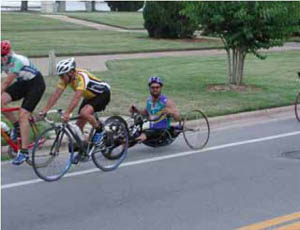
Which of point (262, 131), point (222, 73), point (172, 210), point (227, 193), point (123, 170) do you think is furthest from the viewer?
point (222, 73)

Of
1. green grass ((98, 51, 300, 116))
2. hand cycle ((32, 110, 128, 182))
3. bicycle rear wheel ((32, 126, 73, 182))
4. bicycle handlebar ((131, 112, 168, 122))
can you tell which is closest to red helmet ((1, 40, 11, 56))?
hand cycle ((32, 110, 128, 182))

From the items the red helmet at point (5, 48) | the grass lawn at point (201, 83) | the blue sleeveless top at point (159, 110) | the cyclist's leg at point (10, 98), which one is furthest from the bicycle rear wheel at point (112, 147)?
the grass lawn at point (201, 83)

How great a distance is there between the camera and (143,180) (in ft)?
27.0

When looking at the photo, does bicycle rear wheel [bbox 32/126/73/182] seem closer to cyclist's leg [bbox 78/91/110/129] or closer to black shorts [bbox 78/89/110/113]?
cyclist's leg [bbox 78/91/110/129]

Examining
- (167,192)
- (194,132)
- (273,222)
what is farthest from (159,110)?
(273,222)

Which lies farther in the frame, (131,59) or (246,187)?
(131,59)

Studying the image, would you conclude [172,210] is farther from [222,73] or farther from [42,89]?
[222,73]

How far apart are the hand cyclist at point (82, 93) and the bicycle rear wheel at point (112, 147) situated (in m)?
0.13

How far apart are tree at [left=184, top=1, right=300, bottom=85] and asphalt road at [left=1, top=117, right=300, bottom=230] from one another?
510 centimetres

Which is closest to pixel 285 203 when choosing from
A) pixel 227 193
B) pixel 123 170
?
pixel 227 193

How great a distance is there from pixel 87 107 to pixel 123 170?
Result: 3.14 feet

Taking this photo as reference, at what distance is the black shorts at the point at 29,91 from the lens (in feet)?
28.3

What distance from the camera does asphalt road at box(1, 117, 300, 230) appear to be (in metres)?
6.56

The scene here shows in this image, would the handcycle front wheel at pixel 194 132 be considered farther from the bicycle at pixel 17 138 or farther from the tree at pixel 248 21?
the tree at pixel 248 21
